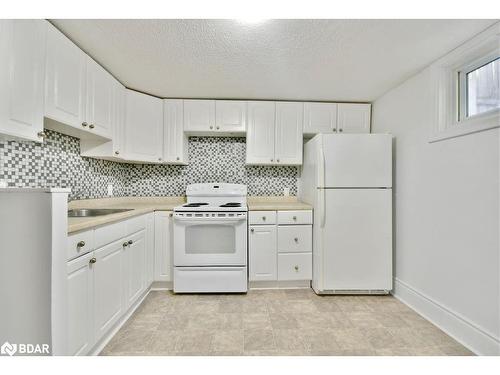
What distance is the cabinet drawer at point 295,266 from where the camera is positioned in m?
2.54

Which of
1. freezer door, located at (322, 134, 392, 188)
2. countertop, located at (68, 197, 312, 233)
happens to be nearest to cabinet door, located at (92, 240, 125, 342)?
countertop, located at (68, 197, 312, 233)

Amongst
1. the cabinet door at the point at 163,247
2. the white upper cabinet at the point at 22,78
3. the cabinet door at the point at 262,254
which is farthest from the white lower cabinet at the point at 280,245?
the white upper cabinet at the point at 22,78

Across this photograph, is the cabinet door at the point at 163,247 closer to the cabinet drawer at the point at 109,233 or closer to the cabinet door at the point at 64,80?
the cabinet drawer at the point at 109,233

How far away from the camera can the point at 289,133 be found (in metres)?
2.89

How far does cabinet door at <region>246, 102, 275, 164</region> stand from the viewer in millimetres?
2850

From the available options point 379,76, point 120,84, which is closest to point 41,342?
point 120,84

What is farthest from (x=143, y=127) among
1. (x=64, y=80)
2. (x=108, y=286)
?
(x=108, y=286)

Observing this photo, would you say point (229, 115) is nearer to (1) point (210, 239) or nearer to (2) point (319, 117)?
(2) point (319, 117)

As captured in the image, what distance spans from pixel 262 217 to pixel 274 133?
1045 mm

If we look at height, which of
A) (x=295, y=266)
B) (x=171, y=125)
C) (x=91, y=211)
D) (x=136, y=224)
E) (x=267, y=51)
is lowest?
(x=295, y=266)

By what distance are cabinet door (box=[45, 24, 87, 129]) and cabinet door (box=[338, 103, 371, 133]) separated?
2641mm

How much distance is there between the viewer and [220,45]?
1756 mm

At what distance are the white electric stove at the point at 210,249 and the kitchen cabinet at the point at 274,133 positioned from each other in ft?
2.65
